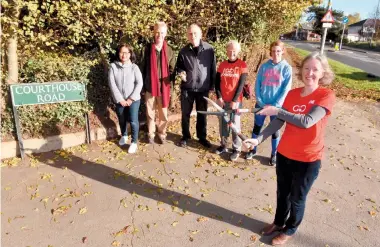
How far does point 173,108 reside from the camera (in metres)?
6.43

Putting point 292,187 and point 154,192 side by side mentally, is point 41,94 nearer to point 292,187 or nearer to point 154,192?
point 154,192

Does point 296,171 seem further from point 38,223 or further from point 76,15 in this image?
point 76,15

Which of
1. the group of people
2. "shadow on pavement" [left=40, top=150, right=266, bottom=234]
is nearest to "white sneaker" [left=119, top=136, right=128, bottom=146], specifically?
the group of people

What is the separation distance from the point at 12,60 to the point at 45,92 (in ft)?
2.43

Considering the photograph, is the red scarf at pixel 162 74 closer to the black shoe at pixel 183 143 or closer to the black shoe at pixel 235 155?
the black shoe at pixel 183 143

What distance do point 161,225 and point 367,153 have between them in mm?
4112

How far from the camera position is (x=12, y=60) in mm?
4477

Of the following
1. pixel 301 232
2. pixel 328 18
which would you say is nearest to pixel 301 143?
pixel 301 232

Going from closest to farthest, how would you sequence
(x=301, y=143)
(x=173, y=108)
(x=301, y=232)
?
(x=301, y=143) < (x=301, y=232) < (x=173, y=108)

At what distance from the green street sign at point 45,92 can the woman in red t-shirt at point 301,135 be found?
3.25 meters

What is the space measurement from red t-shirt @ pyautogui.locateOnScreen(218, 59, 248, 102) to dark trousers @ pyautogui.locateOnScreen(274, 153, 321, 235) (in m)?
1.75

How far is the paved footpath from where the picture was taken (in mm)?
3055

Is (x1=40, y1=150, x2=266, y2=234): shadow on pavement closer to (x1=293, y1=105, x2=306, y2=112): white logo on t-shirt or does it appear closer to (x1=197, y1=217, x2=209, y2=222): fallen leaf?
(x1=197, y1=217, x2=209, y2=222): fallen leaf

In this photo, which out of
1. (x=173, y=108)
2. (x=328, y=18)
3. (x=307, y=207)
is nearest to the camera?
(x=307, y=207)
